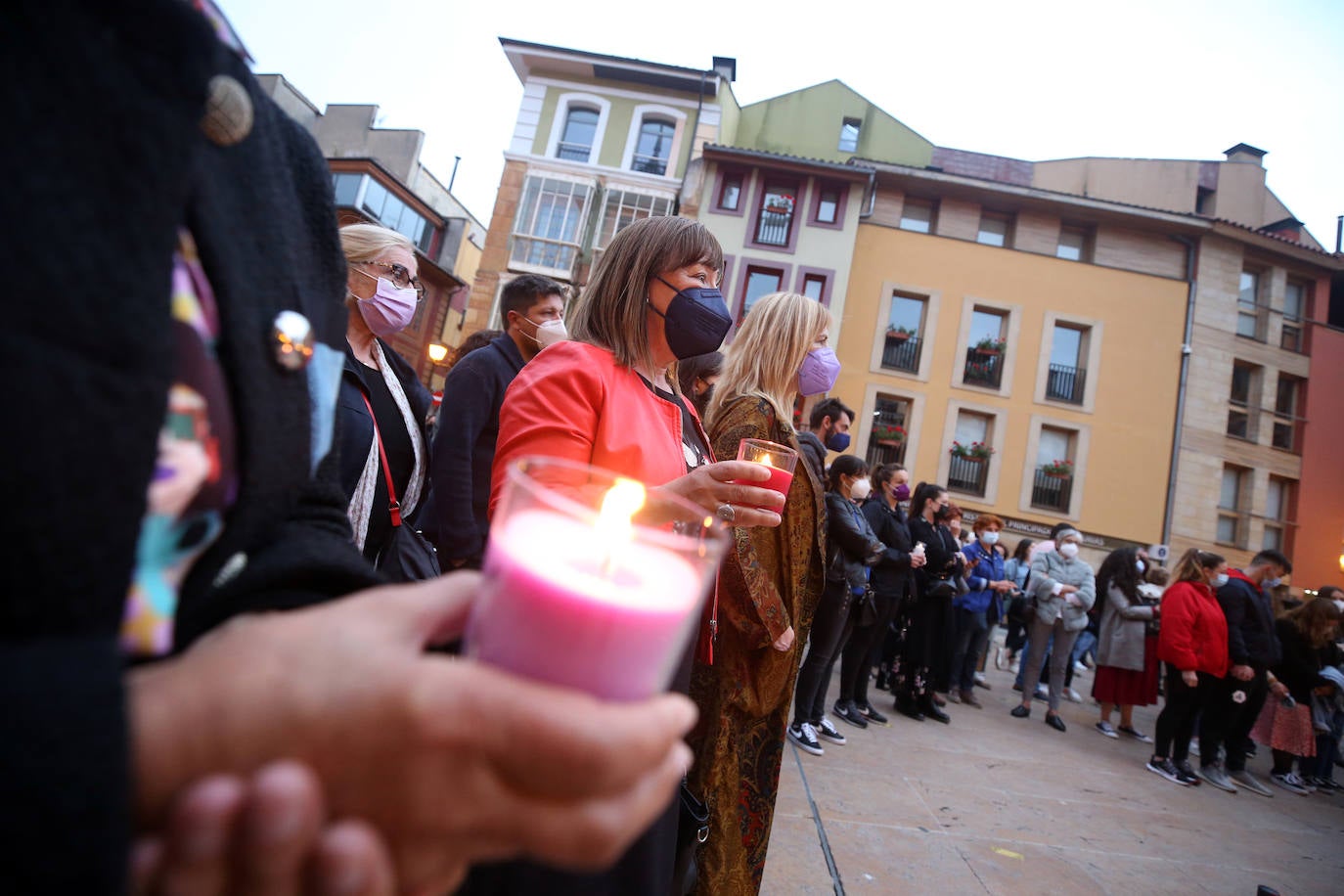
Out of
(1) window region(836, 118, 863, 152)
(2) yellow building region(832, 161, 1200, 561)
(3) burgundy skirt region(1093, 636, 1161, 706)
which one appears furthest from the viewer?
(1) window region(836, 118, 863, 152)

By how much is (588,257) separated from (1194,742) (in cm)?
1614

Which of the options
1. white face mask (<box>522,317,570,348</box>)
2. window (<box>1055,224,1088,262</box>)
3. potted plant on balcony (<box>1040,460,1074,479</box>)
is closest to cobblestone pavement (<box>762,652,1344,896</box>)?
white face mask (<box>522,317,570,348</box>)

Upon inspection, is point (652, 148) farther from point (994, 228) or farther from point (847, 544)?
point (847, 544)

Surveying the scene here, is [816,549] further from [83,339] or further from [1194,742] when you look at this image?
[1194,742]

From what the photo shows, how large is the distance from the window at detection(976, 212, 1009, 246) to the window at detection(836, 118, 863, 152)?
492cm

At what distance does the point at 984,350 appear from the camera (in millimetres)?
18328

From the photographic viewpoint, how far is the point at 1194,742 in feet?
26.0

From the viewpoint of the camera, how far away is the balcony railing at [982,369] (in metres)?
18.4

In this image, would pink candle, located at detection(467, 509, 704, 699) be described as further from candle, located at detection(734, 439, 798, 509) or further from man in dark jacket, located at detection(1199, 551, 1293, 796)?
man in dark jacket, located at detection(1199, 551, 1293, 796)

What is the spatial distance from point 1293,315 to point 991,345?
9.98 meters

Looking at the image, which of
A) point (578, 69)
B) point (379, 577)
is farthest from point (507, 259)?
point (379, 577)

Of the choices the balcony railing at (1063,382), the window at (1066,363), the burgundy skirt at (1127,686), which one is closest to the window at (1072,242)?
the window at (1066,363)

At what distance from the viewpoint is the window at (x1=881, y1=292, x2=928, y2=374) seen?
18484 mm

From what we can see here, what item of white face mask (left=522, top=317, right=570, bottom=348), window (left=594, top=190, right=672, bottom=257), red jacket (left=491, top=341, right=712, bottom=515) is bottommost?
red jacket (left=491, top=341, right=712, bottom=515)
